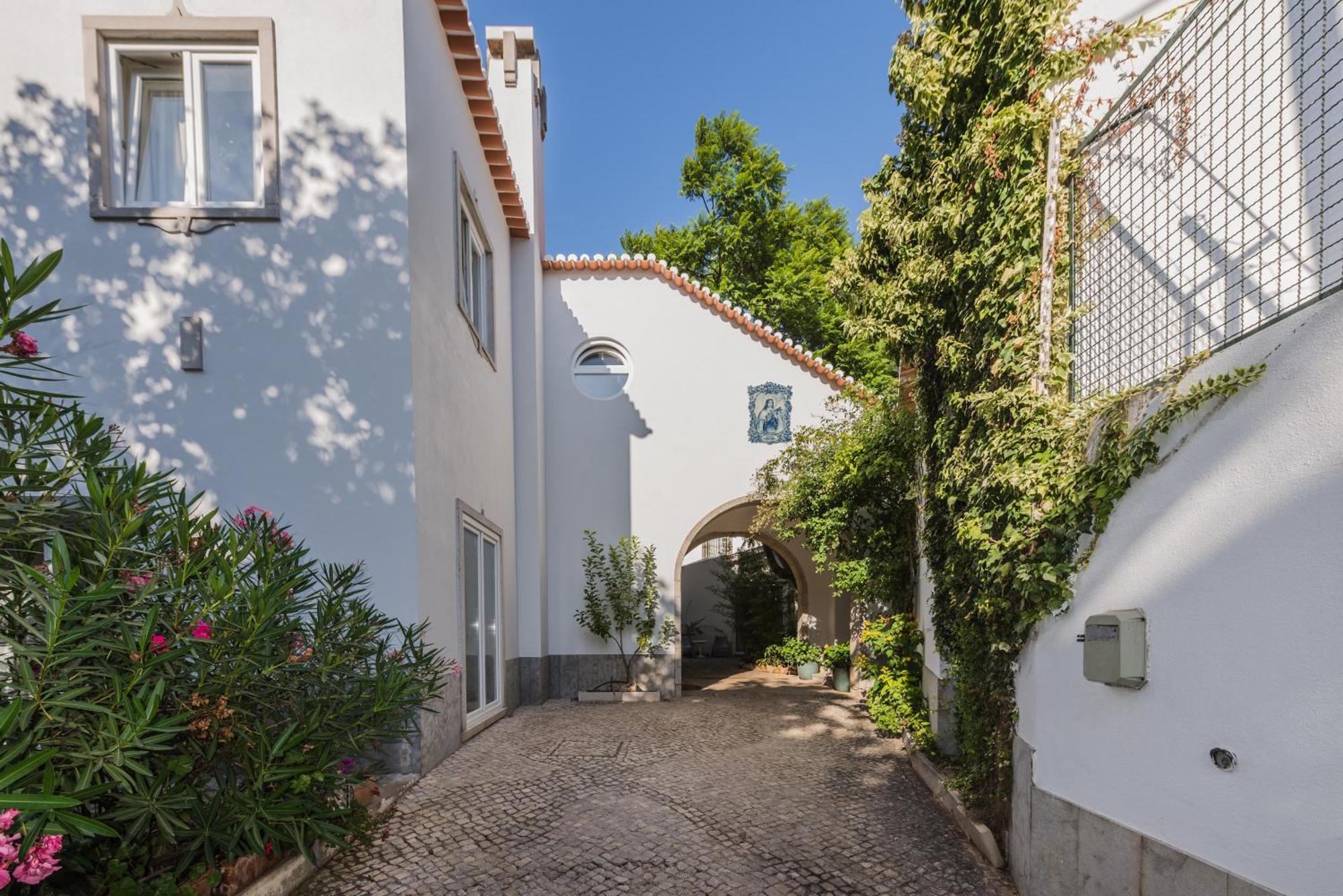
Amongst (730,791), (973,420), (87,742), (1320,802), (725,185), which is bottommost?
(730,791)

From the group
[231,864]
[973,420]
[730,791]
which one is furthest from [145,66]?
[730,791]

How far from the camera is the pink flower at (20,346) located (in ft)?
8.52

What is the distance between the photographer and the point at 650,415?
10.5 meters

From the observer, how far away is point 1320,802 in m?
2.20

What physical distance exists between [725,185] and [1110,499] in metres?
16.3

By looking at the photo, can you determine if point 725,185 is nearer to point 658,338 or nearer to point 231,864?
point 658,338

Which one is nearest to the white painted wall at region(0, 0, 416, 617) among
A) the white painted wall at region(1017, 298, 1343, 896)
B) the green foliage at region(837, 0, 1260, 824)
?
the green foliage at region(837, 0, 1260, 824)

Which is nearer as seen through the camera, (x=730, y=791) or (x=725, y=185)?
(x=730, y=791)

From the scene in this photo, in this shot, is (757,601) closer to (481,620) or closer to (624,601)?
(624,601)

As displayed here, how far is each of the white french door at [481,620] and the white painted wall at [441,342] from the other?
1.17 ft

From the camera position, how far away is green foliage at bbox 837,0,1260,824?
11.9 feet

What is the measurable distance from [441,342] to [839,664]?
8087 millimetres

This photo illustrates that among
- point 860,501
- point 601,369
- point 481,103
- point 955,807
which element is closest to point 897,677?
point 860,501

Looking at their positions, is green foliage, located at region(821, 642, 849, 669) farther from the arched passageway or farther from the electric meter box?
the electric meter box
